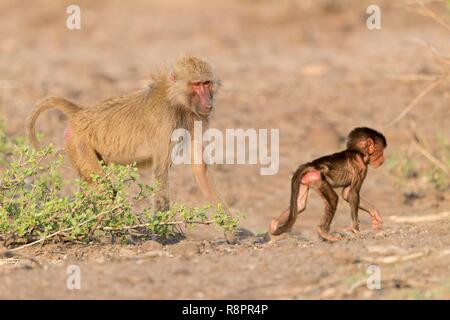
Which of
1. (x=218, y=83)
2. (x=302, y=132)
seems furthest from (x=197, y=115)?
(x=302, y=132)

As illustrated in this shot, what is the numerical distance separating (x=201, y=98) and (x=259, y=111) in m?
4.21

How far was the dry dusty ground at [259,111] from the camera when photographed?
490cm

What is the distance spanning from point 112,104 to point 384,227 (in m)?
2.18

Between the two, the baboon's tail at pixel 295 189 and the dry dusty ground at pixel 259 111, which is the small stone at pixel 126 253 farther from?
the baboon's tail at pixel 295 189

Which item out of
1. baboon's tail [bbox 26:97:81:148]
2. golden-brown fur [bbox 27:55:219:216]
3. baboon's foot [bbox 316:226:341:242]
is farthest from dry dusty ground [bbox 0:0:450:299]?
baboon's tail [bbox 26:97:81:148]

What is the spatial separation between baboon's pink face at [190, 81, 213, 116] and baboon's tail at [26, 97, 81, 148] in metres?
0.86

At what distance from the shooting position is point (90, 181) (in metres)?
6.56

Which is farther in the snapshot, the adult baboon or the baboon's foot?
the adult baboon

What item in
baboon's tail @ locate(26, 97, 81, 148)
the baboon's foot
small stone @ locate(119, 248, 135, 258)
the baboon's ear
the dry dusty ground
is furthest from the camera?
baboon's tail @ locate(26, 97, 81, 148)

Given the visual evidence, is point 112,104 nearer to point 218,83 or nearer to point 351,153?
point 218,83

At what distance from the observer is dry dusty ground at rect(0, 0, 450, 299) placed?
4.90 m

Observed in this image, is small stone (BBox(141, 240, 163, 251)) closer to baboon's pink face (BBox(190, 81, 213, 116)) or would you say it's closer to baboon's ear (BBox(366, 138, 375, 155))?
baboon's pink face (BBox(190, 81, 213, 116))

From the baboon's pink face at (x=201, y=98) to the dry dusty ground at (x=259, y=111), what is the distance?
0.90 m

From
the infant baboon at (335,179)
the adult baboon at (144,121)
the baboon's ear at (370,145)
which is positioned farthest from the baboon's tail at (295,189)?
the adult baboon at (144,121)
